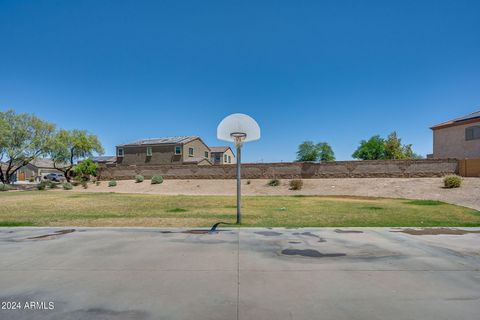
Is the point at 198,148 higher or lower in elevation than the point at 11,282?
higher

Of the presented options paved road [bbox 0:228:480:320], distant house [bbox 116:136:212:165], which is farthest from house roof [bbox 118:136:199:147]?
paved road [bbox 0:228:480:320]

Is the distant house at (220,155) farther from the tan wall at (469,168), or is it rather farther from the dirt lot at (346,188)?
the tan wall at (469,168)

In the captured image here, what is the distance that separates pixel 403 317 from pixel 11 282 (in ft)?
17.4

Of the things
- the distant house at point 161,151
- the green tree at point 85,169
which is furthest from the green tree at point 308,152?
the green tree at point 85,169

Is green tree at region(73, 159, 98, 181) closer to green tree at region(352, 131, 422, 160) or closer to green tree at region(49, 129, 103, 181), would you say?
green tree at region(49, 129, 103, 181)

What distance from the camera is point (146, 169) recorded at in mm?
40344

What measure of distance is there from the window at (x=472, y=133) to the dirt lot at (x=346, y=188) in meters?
7.94

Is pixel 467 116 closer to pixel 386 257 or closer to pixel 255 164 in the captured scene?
pixel 255 164

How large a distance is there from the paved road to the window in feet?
99.2

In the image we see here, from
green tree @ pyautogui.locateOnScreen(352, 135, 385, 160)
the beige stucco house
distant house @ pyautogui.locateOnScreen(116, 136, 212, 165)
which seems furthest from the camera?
green tree @ pyautogui.locateOnScreen(352, 135, 385, 160)

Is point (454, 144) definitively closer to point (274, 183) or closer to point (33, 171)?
point (274, 183)

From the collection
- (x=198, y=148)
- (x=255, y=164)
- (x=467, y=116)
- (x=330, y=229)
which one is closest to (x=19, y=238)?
(x=330, y=229)

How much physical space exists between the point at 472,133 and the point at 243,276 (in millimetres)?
35874

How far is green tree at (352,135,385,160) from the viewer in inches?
2235
